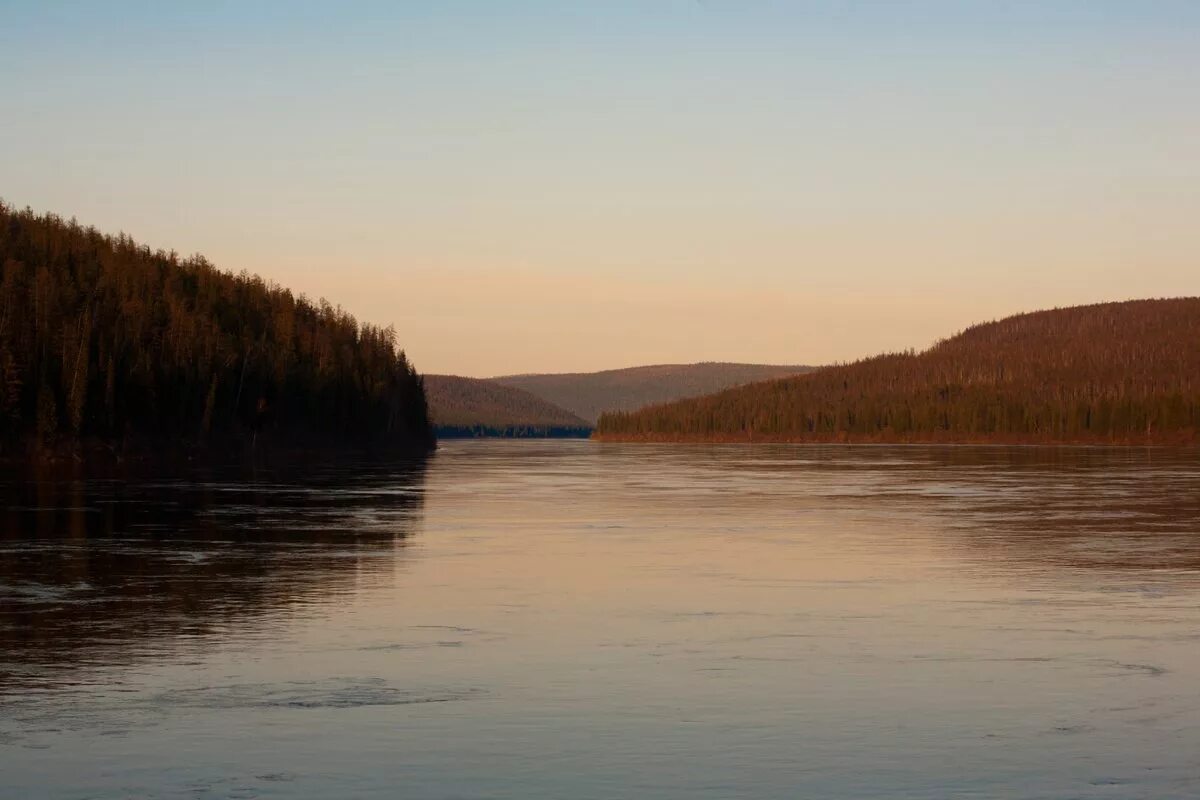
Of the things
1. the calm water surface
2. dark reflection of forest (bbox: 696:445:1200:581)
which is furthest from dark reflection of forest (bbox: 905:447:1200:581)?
the calm water surface

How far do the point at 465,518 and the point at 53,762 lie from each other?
35.1 m

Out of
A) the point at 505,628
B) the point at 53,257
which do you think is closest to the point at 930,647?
the point at 505,628

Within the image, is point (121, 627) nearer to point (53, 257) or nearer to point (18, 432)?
point (18, 432)

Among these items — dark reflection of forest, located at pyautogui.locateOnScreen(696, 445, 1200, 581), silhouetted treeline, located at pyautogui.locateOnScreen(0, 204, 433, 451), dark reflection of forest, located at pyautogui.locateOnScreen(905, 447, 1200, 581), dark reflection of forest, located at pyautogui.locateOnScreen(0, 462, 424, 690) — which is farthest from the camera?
silhouetted treeline, located at pyautogui.locateOnScreen(0, 204, 433, 451)

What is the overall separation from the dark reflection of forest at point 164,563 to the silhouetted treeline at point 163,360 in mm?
51829

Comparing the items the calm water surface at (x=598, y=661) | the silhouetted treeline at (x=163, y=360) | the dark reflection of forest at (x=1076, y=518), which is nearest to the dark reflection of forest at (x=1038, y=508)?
the dark reflection of forest at (x=1076, y=518)

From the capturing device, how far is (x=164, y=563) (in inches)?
1314

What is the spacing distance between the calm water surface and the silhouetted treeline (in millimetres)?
75198

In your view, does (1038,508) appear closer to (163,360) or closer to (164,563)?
(164,563)

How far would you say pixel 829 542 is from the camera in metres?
39.8

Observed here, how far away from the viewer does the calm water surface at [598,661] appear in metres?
14.5

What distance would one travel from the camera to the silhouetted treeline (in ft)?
377

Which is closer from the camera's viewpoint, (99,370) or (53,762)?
(53,762)

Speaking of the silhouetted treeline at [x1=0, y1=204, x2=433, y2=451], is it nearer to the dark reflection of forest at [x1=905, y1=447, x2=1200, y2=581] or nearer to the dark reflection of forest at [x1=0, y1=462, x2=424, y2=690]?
the dark reflection of forest at [x1=0, y1=462, x2=424, y2=690]
